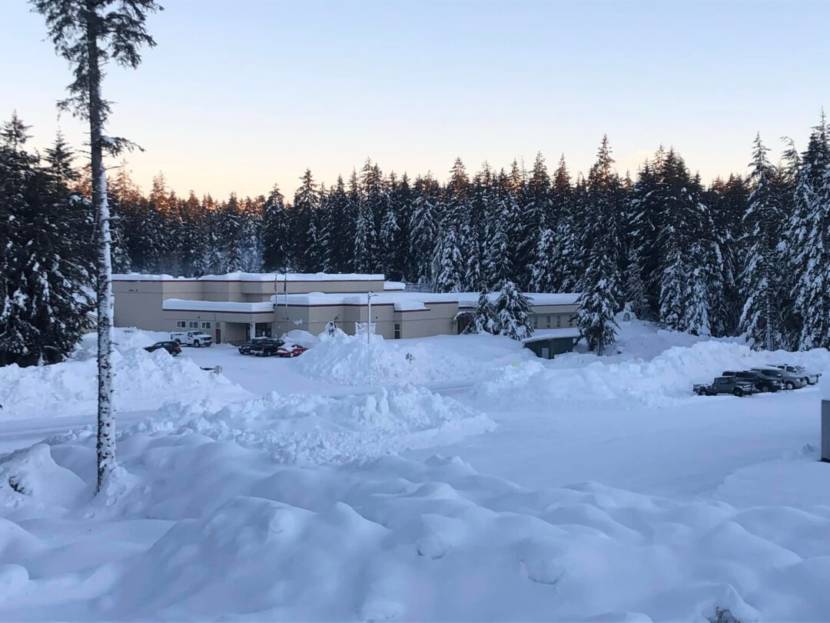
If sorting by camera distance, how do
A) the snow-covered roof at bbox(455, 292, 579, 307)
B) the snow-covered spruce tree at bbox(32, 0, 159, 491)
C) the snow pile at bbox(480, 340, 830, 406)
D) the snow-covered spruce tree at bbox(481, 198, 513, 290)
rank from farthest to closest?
the snow-covered spruce tree at bbox(481, 198, 513, 290), the snow-covered roof at bbox(455, 292, 579, 307), the snow pile at bbox(480, 340, 830, 406), the snow-covered spruce tree at bbox(32, 0, 159, 491)

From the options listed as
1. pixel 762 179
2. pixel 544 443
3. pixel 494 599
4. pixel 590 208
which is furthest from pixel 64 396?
pixel 590 208

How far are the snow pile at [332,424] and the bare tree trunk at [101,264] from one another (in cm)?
352

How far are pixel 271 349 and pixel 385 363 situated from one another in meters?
9.12

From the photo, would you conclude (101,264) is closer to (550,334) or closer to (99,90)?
(99,90)

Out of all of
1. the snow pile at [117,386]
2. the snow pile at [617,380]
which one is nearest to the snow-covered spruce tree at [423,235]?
the snow pile at [617,380]

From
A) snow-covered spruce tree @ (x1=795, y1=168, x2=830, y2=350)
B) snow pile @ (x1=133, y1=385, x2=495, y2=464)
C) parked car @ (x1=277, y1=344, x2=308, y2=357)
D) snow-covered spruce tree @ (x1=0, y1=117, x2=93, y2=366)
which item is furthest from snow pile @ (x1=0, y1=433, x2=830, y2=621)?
snow-covered spruce tree @ (x1=795, y1=168, x2=830, y2=350)

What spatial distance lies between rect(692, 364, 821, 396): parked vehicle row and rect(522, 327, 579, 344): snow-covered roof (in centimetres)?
2428

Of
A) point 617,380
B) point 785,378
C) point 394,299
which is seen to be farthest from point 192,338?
point 785,378

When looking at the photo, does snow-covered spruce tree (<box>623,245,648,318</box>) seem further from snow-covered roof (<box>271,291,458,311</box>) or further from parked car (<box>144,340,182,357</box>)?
parked car (<box>144,340,182,357</box>)

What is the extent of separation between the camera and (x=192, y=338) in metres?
51.9

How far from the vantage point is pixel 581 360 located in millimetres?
46469

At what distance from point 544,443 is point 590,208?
174 feet

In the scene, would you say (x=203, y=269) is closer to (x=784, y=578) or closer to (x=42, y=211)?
(x=42, y=211)

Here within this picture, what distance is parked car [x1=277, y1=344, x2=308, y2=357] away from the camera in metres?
45.6
